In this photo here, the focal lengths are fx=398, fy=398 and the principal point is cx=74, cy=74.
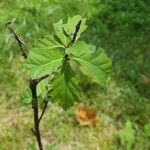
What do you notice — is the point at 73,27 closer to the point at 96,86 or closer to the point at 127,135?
the point at 127,135

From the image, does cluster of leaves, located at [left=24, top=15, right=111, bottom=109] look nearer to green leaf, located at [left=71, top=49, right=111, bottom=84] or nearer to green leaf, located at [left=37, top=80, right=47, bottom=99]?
green leaf, located at [left=71, top=49, right=111, bottom=84]

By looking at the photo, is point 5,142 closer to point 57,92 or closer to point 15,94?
point 15,94

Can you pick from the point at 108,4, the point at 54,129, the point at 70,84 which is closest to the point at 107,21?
the point at 108,4

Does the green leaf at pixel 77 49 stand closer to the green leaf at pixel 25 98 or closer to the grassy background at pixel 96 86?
the green leaf at pixel 25 98

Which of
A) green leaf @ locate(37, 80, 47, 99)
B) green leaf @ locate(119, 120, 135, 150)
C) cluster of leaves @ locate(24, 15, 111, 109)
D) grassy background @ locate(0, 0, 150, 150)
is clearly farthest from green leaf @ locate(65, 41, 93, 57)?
green leaf @ locate(119, 120, 135, 150)

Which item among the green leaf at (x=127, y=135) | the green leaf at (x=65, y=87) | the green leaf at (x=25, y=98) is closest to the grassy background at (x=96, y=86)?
the green leaf at (x=127, y=135)

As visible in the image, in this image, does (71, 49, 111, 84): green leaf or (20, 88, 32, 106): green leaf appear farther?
(20, 88, 32, 106): green leaf

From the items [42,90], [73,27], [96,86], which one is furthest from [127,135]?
[73,27]
